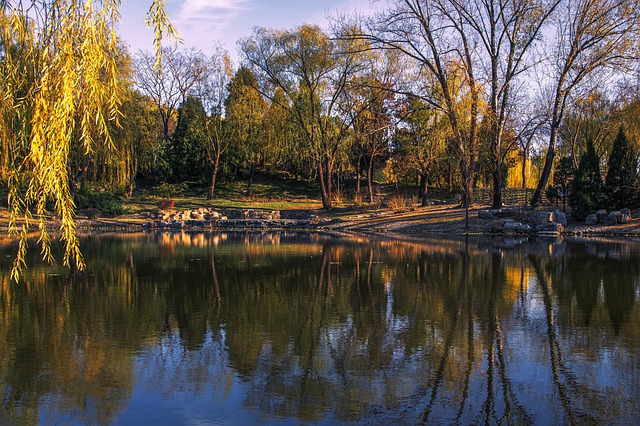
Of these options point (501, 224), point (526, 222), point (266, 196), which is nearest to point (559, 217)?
point (526, 222)

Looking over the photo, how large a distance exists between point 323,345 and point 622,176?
25.0 metres

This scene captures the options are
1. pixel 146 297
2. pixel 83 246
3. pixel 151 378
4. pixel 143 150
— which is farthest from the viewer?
pixel 143 150

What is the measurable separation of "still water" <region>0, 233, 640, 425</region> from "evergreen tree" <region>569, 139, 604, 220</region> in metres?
13.5

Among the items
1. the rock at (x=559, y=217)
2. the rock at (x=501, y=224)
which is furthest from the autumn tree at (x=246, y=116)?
the rock at (x=559, y=217)

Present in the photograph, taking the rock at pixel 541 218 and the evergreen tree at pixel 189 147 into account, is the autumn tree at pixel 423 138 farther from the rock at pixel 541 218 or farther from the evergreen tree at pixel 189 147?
the evergreen tree at pixel 189 147

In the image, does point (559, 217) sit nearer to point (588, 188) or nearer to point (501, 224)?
point (588, 188)

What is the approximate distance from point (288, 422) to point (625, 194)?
27.4 metres

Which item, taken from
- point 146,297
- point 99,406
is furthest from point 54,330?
point 99,406

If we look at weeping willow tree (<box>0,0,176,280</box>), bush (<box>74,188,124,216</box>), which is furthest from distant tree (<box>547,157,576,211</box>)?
weeping willow tree (<box>0,0,176,280</box>)

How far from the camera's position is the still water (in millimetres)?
6047

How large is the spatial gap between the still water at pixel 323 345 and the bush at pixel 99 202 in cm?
2050

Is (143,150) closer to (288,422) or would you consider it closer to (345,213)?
(345,213)

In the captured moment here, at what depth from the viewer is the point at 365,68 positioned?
122 ft

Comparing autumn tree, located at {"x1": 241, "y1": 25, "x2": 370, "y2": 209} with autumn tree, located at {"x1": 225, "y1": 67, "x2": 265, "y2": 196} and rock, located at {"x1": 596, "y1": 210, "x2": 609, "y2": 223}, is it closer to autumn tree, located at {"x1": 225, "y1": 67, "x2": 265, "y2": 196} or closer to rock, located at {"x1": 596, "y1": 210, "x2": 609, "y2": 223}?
autumn tree, located at {"x1": 225, "y1": 67, "x2": 265, "y2": 196}
